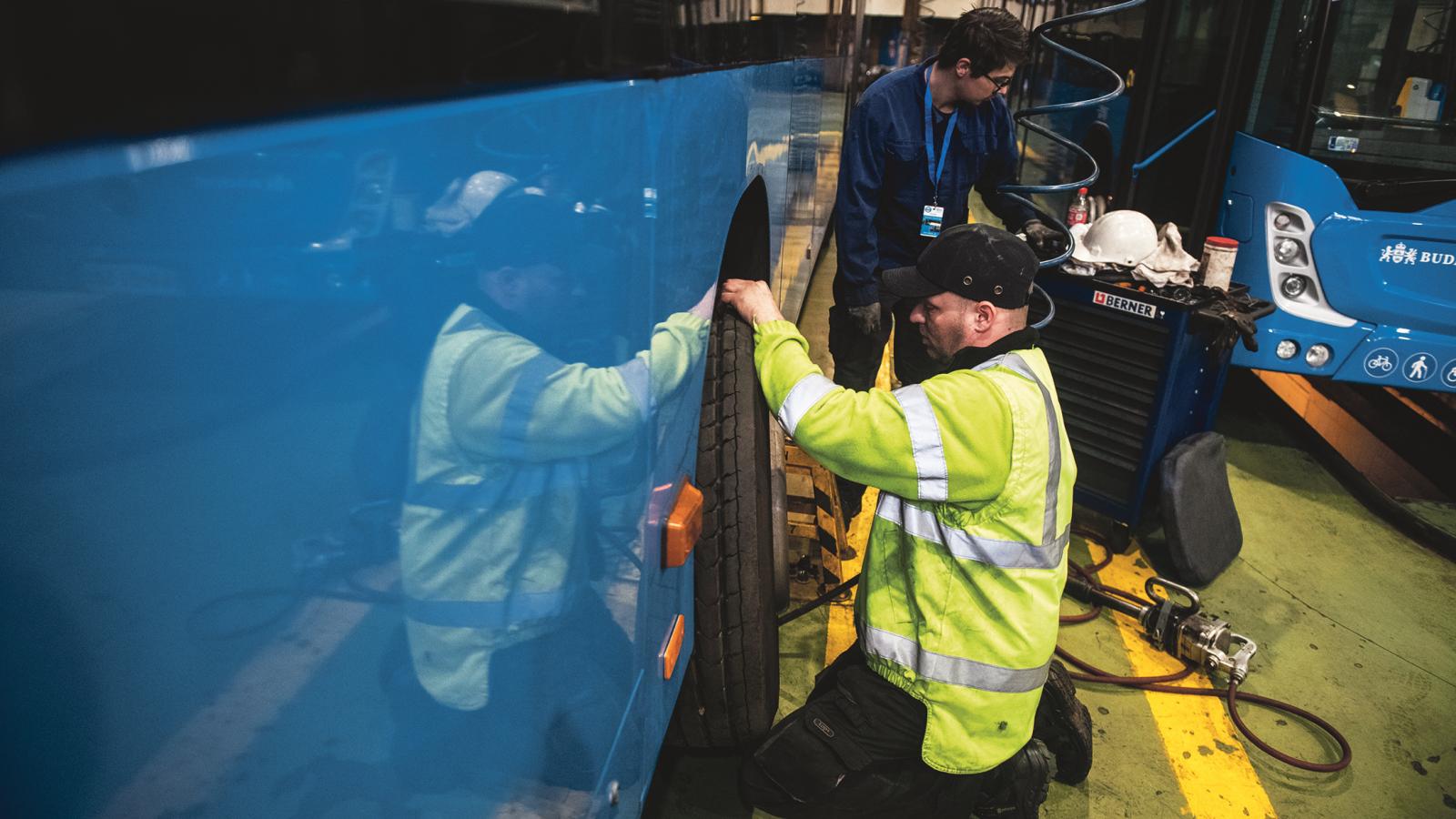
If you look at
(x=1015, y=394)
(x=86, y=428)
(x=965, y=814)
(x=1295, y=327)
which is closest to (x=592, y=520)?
(x=86, y=428)

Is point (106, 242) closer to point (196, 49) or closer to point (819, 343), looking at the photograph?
point (196, 49)

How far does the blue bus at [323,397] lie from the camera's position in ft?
1.53

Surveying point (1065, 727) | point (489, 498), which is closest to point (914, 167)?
point (1065, 727)

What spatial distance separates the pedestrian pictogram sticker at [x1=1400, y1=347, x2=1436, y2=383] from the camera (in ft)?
14.6

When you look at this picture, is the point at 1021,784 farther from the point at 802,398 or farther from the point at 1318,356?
the point at 1318,356

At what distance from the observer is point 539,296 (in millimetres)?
948

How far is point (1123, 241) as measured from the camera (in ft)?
12.6

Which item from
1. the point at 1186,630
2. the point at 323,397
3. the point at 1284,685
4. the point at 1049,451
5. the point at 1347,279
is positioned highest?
the point at 323,397

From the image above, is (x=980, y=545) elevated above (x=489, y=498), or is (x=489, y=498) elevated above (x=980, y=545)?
(x=489, y=498)

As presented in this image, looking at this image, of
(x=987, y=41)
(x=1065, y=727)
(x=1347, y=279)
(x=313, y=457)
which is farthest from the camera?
(x=1347, y=279)

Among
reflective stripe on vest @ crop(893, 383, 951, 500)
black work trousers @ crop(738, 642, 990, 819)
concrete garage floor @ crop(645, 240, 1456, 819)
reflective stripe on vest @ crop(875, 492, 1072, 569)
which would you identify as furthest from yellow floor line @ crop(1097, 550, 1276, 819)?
reflective stripe on vest @ crop(893, 383, 951, 500)

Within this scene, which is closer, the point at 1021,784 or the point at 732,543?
the point at 732,543

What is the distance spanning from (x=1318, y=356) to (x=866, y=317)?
261cm

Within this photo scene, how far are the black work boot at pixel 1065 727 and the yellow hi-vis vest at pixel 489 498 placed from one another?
1.98 m
